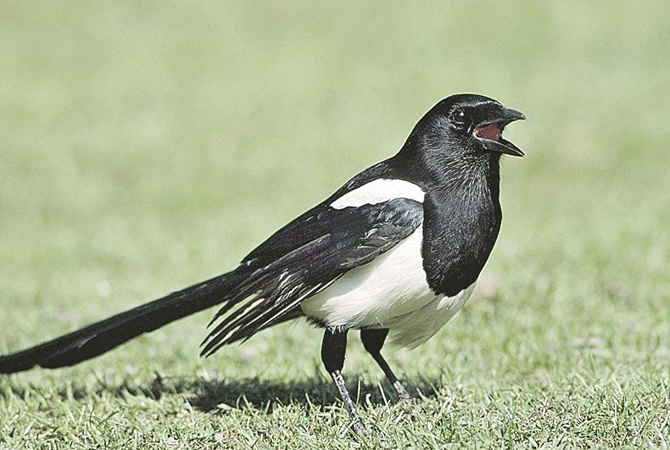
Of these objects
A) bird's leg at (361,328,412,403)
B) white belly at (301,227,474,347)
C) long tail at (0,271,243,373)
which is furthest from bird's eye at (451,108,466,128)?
long tail at (0,271,243,373)

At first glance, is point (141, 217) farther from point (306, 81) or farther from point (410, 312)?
point (410, 312)

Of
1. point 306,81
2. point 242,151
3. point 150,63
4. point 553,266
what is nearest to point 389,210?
point 553,266

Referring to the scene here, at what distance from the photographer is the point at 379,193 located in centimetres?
368

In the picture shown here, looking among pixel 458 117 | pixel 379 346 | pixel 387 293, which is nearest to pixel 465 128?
pixel 458 117

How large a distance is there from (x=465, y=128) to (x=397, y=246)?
1.74ft

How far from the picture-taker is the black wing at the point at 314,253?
3.57 meters

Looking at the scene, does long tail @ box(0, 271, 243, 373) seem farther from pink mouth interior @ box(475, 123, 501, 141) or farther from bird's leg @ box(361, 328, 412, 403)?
pink mouth interior @ box(475, 123, 501, 141)

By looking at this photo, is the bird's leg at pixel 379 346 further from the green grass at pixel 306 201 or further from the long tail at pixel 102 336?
the long tail at pixel 102 336

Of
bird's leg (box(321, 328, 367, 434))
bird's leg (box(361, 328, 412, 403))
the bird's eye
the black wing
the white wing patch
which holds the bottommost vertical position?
bird's leg (box(361, 328, 412, 403))

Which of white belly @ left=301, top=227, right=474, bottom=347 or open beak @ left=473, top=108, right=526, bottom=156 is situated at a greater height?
open beak @ left=473, top=108, right=526, bottom=156

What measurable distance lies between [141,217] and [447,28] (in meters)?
5.62

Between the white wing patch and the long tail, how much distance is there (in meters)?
0.77

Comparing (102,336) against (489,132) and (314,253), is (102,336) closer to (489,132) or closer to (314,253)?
(314,253)

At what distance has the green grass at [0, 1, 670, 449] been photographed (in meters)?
3.77
